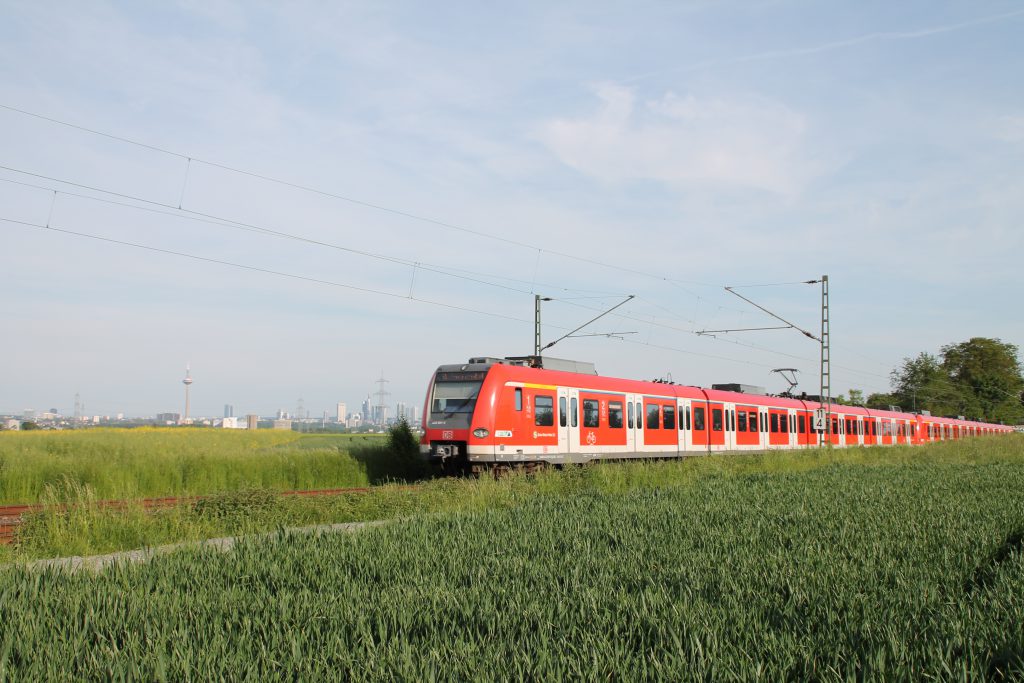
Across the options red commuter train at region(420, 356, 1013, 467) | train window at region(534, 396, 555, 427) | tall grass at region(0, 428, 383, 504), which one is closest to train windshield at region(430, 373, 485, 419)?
red commuter train at region(420, 356, 1013, 467)

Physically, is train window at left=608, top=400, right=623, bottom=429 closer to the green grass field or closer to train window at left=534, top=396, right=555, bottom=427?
train window at left=534, top=396, right=555, bottom=427

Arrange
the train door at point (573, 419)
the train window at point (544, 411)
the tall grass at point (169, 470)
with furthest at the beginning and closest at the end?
the train door at point (573, 419), the train window at point (544, 411), the tall grass at point (169, 470)

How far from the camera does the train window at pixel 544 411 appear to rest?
2192cm

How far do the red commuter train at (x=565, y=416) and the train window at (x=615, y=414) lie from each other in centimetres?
3

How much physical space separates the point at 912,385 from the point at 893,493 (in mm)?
97474

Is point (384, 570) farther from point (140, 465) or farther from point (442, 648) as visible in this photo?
point (140, 465)

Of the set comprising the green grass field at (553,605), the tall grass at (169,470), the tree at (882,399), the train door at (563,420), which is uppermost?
the tree at (882,399)

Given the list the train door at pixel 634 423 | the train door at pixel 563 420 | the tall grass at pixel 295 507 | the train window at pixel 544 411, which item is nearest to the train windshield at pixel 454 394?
the train window at pixel 544 411

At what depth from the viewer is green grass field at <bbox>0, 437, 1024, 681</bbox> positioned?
438cm

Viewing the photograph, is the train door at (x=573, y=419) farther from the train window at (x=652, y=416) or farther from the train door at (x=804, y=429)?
the train door at (x=804, y=429)

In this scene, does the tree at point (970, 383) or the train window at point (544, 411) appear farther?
the tree at point (970, 383)

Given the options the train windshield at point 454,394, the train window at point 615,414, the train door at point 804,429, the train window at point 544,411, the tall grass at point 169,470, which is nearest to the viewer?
the tall grass at point 169,470

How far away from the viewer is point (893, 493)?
15.1 meters

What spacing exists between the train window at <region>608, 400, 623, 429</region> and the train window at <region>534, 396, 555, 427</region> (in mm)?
2966
